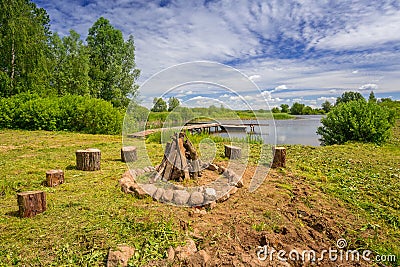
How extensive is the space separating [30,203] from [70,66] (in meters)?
Answer: 26.3

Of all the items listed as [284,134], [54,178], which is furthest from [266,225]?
[284,134]

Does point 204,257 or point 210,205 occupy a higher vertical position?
point 210,205

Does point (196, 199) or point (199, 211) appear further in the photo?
point (196, 199)

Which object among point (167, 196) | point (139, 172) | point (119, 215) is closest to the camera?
point (119, 215)

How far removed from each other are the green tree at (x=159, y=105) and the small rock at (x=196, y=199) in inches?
59.6

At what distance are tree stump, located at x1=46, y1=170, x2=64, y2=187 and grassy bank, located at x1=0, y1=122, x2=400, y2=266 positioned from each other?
0.13 meters

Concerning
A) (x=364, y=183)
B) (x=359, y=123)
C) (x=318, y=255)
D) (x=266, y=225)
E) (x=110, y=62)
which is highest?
(x=110, y=62)

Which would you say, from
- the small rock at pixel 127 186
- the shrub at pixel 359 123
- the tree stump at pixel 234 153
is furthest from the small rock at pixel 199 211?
the shrub at pixel 359 123

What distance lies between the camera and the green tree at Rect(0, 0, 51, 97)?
17.9m

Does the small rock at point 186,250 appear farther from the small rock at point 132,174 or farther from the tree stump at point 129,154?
the tree stump at point 129,154

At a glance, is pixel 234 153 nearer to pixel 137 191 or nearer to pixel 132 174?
pixel 132 174

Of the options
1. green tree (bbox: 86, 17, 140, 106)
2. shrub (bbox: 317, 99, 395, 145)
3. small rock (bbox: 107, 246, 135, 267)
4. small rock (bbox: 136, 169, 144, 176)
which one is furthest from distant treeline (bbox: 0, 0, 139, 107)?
small rock (bbox: 107, 246, 135, 267)

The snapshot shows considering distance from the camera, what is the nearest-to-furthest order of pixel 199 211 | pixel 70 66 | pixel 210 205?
1. pixel 199 211
2. pixel 210 205
3. pixel 70 66

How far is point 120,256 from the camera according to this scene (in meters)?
2.49
